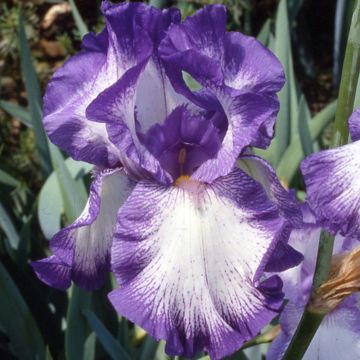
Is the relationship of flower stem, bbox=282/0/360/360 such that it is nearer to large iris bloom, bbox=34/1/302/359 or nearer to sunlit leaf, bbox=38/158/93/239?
large iris bloom, bbox=34/1/302/359

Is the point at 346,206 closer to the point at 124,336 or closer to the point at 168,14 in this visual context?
the point at 168,14

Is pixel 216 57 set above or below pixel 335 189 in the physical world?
above

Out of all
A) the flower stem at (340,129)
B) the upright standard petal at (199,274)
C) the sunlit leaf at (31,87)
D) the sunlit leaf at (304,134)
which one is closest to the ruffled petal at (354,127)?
the flower stem at (340,129)

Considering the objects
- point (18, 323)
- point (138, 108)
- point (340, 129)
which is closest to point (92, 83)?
point (138, 108)

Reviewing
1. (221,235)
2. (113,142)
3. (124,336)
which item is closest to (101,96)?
(113,142)

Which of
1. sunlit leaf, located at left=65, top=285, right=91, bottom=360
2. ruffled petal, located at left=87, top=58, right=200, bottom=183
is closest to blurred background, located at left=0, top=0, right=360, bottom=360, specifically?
sunlit leaf, located at left=65, top=285, right=91, bottom=360

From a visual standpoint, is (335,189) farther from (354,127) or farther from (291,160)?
(291,160)
